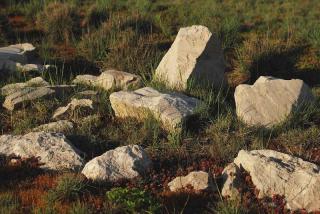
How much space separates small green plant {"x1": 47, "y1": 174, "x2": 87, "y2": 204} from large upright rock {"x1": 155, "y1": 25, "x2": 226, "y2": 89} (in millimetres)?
3684

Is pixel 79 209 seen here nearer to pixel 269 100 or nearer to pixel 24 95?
pixel 24 95

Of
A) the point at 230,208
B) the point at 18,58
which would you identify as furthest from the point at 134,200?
the point at 18,58

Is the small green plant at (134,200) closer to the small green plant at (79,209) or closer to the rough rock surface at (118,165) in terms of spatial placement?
the small green plant at (79,209)

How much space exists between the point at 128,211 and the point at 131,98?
9.24 feet

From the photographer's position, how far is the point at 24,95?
8.94 m

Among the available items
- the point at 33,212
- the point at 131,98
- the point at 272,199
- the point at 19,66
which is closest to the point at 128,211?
the point at 33,212

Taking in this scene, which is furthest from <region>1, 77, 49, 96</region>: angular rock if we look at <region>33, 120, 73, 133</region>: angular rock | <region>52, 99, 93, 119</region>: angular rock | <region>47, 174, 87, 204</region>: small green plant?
<region>47, 174, 87, 204</region>: small green plant

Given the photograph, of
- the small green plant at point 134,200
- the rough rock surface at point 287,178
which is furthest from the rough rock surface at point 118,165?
the rough rock surface at point 287,178

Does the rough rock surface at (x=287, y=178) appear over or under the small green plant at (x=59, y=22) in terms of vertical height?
over

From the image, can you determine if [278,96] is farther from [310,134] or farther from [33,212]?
[33,212]

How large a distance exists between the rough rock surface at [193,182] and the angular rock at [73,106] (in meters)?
2.68

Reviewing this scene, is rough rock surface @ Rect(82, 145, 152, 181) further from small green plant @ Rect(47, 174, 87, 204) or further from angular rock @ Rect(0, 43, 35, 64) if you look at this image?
angular rock @ Rect(0, 43, 35, 64)

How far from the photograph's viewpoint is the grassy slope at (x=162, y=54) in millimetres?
7391

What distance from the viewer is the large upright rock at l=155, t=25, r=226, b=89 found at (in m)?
9.62
